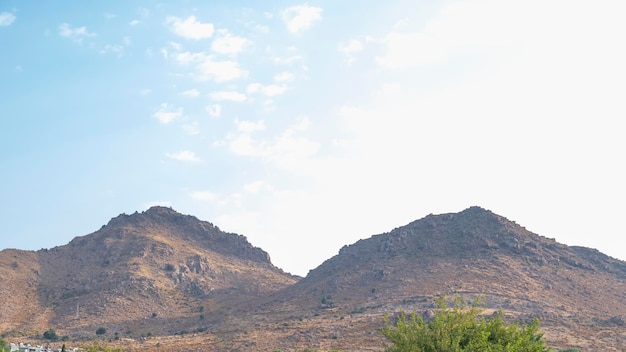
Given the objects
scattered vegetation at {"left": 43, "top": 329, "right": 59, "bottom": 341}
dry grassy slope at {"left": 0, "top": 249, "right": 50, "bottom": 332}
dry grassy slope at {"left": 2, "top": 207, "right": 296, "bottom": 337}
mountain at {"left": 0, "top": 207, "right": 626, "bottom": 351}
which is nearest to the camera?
mountain at {"left": 0, "top": 207, "right": 626, "bottom": 351}

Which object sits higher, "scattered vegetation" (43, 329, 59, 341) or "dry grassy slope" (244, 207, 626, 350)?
"dry grassy slope" (244, 207, 626, 350)

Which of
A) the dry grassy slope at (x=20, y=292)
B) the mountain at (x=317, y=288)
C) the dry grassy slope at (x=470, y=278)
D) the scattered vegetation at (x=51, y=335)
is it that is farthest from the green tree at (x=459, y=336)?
the dry grassy slope at (x=20, y=292)

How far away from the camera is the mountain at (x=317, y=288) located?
71.0 meters

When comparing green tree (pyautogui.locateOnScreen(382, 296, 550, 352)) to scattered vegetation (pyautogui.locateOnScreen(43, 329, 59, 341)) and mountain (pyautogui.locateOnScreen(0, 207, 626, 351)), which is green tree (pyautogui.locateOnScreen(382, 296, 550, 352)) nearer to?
mountain (pyautogui.locateOnScreen(0, 207, 626, 351))

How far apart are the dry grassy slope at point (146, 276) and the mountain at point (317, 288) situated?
13.4 inches

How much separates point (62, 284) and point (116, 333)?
27647 millimetres

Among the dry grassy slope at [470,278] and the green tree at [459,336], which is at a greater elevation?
the dry grassy slope at [470,278]

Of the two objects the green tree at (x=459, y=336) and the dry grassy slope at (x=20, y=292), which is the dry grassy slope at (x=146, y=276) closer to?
the dry grassy slope at (x=20, y=292)

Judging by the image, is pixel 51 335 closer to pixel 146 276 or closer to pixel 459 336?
pixel 146 276

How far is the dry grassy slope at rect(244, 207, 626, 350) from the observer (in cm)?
7544

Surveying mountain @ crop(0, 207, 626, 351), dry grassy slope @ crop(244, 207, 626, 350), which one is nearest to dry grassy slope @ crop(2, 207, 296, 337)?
mountain @ crop(0, 207, 626, 351)

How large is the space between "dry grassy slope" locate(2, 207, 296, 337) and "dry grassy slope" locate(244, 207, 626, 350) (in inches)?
612

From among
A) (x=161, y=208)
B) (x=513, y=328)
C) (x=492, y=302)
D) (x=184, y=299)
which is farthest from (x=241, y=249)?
(x=513, y=328)

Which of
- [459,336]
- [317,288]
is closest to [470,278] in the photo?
[317,288]
